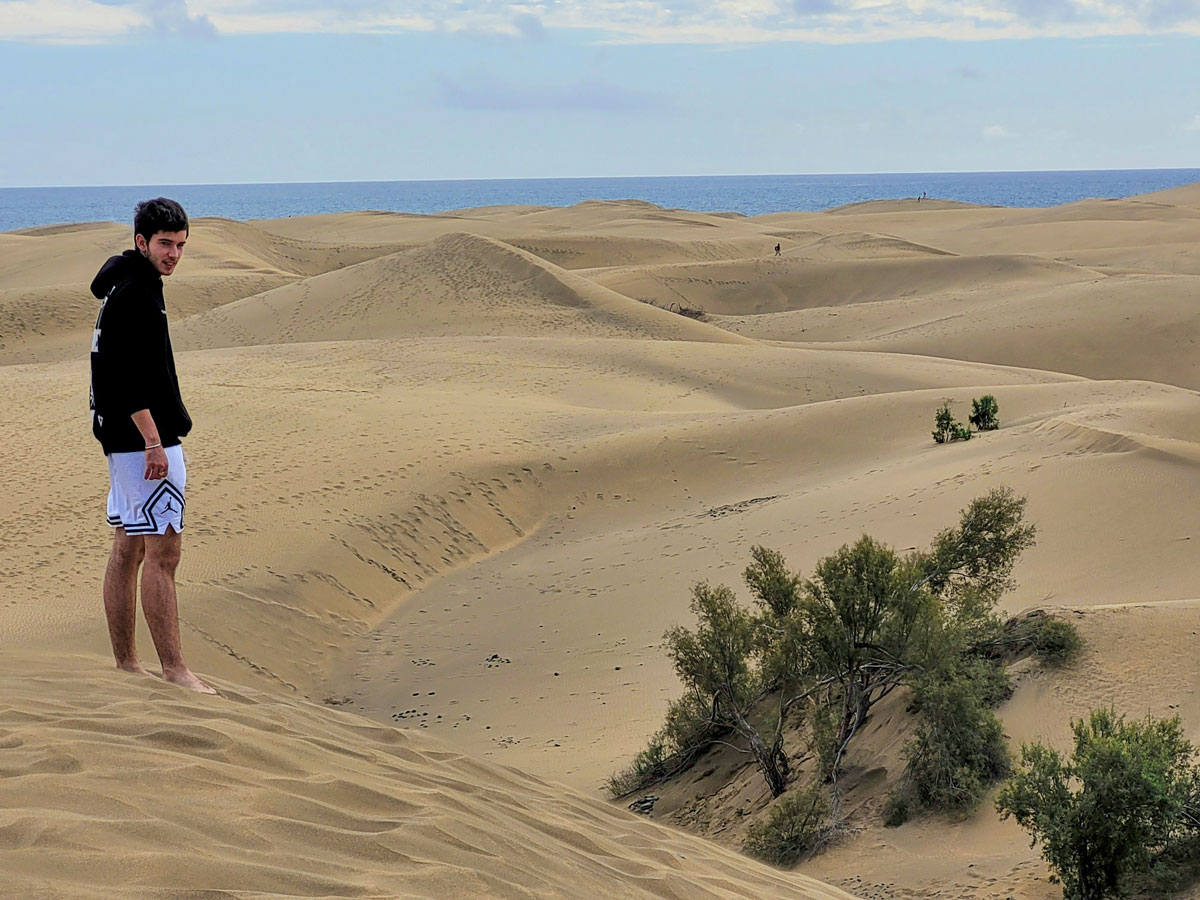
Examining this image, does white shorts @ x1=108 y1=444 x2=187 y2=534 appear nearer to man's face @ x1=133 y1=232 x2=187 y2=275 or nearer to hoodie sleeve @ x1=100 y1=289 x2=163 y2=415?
hoodie sleeve @ x1=100 y1=289 x2=163 y2=415

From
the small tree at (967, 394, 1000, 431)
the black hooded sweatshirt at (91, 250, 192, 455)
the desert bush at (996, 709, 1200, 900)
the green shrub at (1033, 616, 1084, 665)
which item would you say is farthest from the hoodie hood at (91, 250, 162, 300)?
the small tree at (967, 394, 1000, 431)

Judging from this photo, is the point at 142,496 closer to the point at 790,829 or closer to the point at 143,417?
A: the point at 143,417

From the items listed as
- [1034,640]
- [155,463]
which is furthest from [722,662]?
[155,463]

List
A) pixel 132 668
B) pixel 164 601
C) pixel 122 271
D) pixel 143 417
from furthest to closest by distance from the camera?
pixel 132 668 < pixel 164 601 < pixel 122 271 < pixel 143 417

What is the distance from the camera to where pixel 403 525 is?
40.9ft

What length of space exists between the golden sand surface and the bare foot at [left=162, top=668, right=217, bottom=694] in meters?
0.15

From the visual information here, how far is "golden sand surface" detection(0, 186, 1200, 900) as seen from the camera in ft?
11.9

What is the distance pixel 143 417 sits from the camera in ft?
15.5

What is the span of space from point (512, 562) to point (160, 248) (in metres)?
7.81

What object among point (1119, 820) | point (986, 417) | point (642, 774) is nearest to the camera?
point (1119, 820)

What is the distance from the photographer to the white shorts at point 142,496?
4.85 metres

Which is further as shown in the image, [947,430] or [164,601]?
[947,430]

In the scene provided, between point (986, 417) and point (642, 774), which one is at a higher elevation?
point (986, 417)

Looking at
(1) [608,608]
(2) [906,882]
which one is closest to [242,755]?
(2) [906,882]
